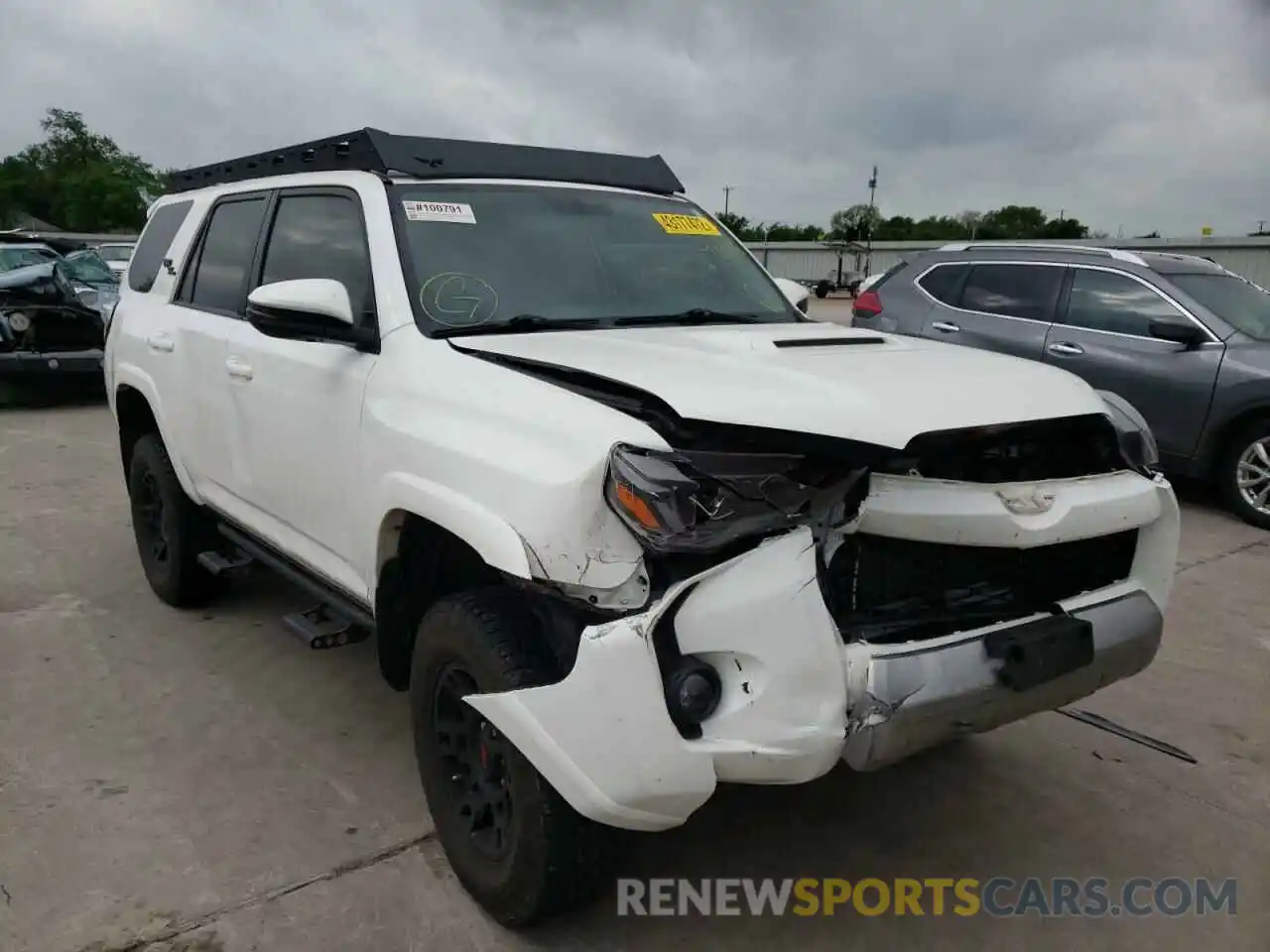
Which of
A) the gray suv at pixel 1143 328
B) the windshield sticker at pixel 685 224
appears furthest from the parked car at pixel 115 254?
the windshield sticker at pixel 685 224

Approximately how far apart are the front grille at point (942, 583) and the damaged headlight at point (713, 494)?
0.56 ft

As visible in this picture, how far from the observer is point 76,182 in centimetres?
7512

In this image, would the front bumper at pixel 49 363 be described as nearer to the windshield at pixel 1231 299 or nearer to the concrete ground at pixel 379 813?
the concrete ground at pixel 379 813

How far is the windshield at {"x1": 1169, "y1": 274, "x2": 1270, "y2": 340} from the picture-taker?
7195mm

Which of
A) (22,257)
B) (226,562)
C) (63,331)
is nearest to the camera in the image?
(226,562)

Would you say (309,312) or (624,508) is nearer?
(624,508)

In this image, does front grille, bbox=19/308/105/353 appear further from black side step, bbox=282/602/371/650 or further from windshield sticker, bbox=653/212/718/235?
windshield sticker, bbox=653/212/718/235

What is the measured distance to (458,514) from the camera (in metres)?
2.38

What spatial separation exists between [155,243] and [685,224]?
2.80 metres

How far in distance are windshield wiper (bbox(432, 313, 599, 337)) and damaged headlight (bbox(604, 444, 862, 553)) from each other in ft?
3.33

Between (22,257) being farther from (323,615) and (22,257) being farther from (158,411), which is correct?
(323,615)

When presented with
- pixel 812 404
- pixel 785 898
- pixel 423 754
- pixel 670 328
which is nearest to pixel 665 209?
pixel 670 328

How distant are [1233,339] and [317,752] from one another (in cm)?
658

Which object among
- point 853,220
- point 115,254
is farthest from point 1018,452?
point 853,220
